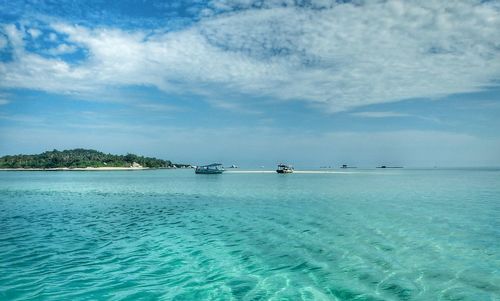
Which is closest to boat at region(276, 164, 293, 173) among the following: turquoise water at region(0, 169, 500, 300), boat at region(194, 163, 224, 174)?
boat at region(194, 163, 224, 174)

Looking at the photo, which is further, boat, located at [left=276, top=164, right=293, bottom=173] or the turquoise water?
boat, located at [left=276, top=164, right=293, bottom=173]

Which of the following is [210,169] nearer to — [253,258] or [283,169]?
[283,169]

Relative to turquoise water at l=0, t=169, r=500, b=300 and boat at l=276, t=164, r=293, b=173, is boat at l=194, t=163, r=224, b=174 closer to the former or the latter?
boat at l=276, t=164, r=293, b=173

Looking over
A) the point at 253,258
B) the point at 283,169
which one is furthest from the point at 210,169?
the point at 253,258

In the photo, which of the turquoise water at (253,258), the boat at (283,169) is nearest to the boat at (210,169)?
the boat at (283,169)

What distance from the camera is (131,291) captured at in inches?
466

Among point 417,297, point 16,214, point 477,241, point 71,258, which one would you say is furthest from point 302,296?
point 16,214

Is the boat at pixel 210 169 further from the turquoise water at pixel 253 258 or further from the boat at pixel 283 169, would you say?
the turquoise water at pixel 253 258

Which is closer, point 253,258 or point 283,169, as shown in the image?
point 253,258

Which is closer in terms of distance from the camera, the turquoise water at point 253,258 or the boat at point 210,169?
the turquoise water at point 253,258

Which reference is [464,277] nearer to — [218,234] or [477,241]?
[477,241]

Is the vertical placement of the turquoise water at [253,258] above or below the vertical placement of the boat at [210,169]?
below

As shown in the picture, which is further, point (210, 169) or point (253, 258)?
point (210, 169)

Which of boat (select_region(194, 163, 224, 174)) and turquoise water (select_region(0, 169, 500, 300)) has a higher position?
boat (select_region(194, 163, 224, 174))
